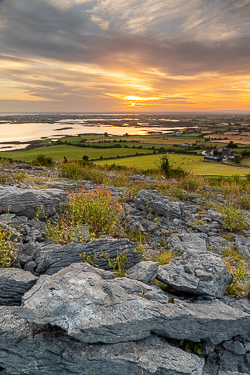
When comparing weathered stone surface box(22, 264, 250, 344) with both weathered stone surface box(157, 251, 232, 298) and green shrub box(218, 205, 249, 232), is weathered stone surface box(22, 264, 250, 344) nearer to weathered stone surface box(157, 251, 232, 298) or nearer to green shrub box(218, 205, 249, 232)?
weathered stone surface box(157, 251, 232, 298)

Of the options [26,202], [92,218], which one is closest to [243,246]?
[92,218]

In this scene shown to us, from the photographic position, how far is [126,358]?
3.46 meters

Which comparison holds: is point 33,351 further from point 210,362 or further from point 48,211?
point 48,211

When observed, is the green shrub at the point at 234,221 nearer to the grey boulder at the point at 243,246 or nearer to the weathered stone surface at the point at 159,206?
the grey boulder at the point at 243,246

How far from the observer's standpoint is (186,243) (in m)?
6.98

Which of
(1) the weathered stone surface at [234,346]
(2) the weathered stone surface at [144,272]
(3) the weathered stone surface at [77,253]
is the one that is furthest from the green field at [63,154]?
(1) the weathered stone surface at [234,346]

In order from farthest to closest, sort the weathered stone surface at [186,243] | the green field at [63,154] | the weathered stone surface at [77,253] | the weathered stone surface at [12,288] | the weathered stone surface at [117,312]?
1. the green field at [63,154]
2. the weathered stone surface at [186,243]
3. the weathered stone surface at [77,253]
4. the weathered stone surface at [12,288]
5. the weathered stone surface at [117,312]

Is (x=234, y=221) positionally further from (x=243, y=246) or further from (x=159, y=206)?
(x=159, y=206)

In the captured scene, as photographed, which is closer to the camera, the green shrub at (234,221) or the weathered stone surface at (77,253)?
the weathered stone surface at (77,253)

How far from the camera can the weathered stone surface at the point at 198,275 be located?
4.77m

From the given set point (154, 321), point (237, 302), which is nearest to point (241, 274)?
point (237, 302)

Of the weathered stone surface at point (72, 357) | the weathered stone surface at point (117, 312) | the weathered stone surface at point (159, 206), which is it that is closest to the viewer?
the weathered stone surface at point (72, 357)

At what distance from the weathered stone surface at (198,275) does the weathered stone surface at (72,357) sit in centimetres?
130

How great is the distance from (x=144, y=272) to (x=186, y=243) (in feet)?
8.09
